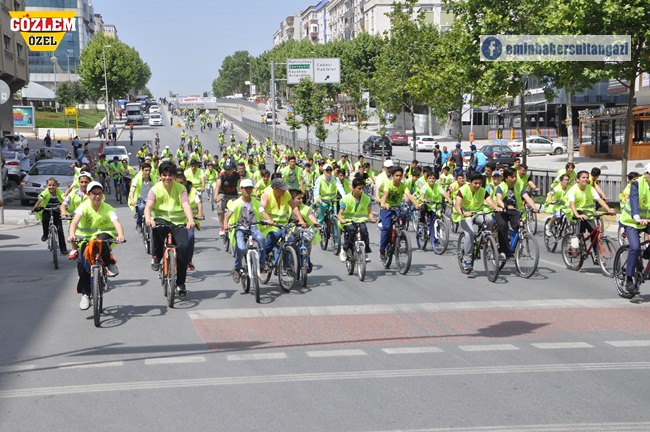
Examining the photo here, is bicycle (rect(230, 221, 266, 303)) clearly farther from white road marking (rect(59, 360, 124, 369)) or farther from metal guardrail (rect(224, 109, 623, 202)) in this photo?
metal guardrail (rect(224, 109, 623, 202))

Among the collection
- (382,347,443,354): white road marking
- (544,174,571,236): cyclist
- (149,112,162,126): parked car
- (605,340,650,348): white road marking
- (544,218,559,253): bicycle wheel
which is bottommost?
(605,340,650,348): white road marking

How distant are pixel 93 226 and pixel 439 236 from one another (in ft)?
27.5

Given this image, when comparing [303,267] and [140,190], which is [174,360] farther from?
[140,190]

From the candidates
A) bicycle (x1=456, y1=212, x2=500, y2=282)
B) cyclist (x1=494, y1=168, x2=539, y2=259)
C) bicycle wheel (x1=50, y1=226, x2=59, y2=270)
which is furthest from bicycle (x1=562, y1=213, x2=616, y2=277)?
bicycle wheel (x1=50, y1=226, x2=59, y2=270)

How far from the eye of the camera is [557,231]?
17.0m

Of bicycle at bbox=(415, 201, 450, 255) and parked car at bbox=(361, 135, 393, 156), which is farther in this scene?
parked car at bbox=(361, 135, 393, 156)

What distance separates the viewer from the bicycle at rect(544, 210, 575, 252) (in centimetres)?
1675

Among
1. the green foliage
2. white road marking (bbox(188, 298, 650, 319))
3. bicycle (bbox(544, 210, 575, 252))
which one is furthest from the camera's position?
the green foliage

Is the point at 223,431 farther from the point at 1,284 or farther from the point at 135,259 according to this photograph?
the point at 135,259

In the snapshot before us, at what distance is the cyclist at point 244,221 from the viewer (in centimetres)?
1241

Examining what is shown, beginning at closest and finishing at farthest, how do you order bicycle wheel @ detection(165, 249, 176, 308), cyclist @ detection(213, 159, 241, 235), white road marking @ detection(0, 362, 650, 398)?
white road marking @ detection(0, 362, 650, 398) → bicycle wheel @ detection(165, 249, 176, 308) → cyclist @ detection(213, 159, 241, 235)

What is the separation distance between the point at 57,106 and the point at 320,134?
5260 cm

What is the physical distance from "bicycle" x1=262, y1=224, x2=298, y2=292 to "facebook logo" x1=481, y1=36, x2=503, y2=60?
18404 mm

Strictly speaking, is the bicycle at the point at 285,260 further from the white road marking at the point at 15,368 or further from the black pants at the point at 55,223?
Result: the black pants at the point at 55,223
